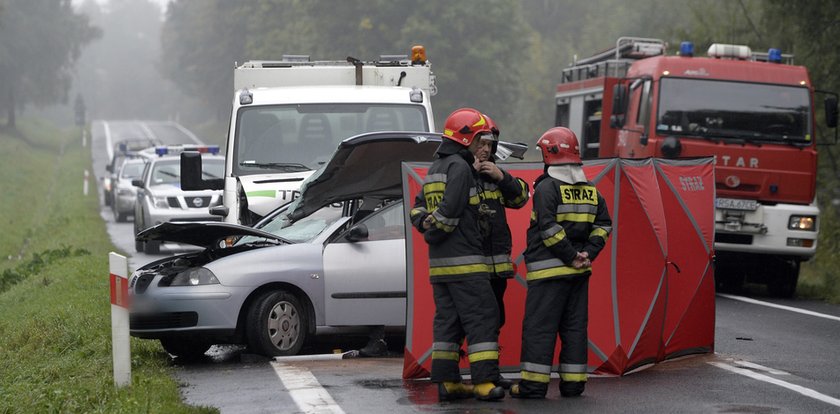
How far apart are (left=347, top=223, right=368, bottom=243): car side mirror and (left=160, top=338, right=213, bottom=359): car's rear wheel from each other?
138 centimetres

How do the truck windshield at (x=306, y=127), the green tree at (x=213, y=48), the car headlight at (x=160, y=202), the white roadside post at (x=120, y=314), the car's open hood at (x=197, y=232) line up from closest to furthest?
the white roadside post at (x=120, y=314)
the car's open hood at (x=197, y=232)
the truck windshield at (x=306, y=127)
the car headlight at (x=160, y=202)
the green tree at (x=213, y=48)

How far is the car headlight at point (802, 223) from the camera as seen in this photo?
15672 millimetres

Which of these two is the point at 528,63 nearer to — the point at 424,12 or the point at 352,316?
the point at 424,12

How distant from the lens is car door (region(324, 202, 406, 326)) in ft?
32.1

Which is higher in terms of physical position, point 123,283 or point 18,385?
point 123,283

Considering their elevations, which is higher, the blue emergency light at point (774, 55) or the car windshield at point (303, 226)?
the blue emergency light at point (774, 55)

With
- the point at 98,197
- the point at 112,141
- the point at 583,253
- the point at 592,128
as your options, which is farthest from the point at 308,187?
the point at 112,141

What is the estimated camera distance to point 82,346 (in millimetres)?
10773

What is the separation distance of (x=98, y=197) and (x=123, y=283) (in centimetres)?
3641

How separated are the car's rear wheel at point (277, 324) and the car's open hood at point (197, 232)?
0.51m

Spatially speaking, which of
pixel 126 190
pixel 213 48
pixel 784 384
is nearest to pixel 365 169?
pixel 784 384

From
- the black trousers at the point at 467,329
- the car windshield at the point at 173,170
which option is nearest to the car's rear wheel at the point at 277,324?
the black trousers at the point at 467,329

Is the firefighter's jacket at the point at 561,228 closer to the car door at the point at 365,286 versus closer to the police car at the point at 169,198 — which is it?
the car door at the point at 365,286

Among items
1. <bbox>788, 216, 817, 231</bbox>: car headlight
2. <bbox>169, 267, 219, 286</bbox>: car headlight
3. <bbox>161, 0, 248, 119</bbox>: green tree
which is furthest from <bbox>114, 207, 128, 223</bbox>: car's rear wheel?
<bbox>161, 0, 248, 119</bbox>: green tree
